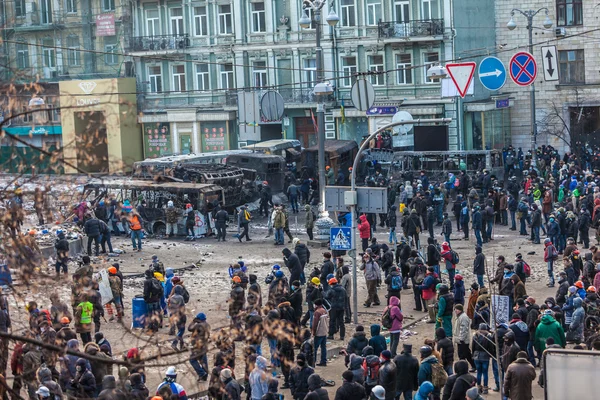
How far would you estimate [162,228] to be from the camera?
3575cm

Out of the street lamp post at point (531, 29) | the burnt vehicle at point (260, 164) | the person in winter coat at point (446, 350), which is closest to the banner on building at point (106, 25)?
the burnt vehicle at point (260, 164)

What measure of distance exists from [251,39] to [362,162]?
35.8 feet

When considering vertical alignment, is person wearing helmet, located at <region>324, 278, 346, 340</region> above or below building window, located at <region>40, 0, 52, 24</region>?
below

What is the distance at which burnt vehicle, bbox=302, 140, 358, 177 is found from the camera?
146ft

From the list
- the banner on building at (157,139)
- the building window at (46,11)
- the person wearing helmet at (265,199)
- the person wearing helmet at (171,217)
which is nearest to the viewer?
the person wearing helmet at (171,217)

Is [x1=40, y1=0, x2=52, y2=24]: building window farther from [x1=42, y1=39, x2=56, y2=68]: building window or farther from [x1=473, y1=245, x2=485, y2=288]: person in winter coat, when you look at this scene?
[x1=473, y1=245, x2=485, y2=288]: person in winter coat

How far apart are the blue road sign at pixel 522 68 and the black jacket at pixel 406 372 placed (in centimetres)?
1682

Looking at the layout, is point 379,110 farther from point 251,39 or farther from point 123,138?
point 123,138

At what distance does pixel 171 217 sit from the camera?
35281 millimetres

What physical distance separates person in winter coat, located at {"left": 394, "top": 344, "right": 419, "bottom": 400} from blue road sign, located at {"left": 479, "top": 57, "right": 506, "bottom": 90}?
14.8 metres

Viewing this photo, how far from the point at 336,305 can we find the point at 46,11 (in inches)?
1583

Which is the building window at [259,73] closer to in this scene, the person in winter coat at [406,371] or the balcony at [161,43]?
A: the balcony at [161,43]

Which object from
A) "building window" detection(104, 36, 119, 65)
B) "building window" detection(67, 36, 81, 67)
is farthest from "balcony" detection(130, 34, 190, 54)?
"building window" detection(67, 36, 81, 67)

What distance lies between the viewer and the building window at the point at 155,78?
2186 inches
